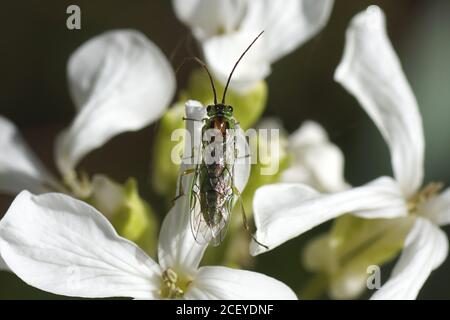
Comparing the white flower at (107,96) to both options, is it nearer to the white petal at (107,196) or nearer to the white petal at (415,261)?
the white petal at (107,196)

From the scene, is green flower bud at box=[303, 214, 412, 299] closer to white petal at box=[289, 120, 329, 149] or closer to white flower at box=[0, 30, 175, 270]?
white petal at box=[289, 120, 329, 149]

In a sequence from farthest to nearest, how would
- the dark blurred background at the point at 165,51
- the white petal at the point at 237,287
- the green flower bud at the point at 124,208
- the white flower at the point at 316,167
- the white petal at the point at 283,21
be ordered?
1. the dark blurred background at the point at 165,51
2. the white flower at the point at 316,167
3. the white petal at the point at 283,21
4. the green flower bud at the point at 124,208
5. the white petal at the point at 237,287

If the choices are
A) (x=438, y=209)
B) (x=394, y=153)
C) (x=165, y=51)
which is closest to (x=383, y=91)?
(x=394, y=153)

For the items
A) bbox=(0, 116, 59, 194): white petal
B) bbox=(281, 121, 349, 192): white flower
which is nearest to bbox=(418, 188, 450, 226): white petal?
bbox=(281, 121, 349, 192): white flower

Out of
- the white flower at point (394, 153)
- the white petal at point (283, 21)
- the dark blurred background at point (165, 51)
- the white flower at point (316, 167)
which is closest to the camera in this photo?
the white flower at point (394, 153)

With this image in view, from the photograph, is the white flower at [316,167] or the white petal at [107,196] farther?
the white flower at [316,167]

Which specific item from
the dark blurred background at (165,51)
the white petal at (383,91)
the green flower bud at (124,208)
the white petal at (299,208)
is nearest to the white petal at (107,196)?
the green flower bud at (124,208)

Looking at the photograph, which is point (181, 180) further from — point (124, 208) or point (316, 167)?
point (316, 167)
